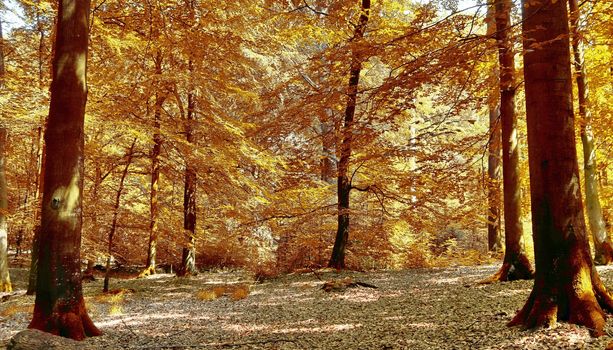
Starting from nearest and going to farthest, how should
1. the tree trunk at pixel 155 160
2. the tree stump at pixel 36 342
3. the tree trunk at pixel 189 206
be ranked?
the tree stump at pixel 36 342, the tree trunk at pixel 155 160, the tree trunk at pixel 189 206

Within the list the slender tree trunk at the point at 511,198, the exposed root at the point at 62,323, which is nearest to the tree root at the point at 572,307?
the slender tree trunk at the point at 511,198

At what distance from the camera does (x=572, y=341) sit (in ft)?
11.4

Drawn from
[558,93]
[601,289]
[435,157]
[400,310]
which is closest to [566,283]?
[601,289]

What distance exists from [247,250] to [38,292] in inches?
471

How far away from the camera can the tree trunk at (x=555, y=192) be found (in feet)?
12.7

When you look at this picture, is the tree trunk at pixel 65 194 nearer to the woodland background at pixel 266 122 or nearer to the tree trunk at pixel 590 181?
the woodland background at pixel 266 122

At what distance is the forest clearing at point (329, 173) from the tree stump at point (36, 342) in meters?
0.05

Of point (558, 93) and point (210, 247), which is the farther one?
point (210, 247)

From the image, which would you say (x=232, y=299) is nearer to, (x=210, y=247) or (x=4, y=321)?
(x=4, y=321)

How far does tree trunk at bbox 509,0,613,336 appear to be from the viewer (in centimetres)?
388

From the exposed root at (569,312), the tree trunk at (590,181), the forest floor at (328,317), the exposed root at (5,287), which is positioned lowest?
the exposed root at (5,287)

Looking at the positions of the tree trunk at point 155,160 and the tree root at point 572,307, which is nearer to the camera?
the tree root at point 572,307

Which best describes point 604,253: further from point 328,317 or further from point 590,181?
point 328,317

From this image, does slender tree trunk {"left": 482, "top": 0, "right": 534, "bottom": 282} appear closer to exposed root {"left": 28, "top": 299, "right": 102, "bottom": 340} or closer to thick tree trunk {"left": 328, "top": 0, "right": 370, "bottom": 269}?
thick tree trunk {"left": 328, "top": 0, "right": 370, "bottom": 269}
